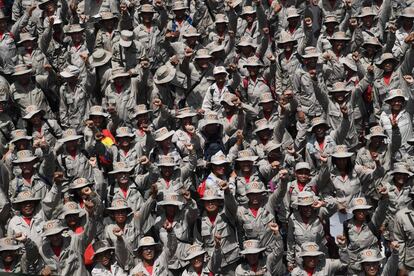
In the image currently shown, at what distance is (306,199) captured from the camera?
19547 mm

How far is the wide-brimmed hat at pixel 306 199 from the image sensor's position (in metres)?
19.5

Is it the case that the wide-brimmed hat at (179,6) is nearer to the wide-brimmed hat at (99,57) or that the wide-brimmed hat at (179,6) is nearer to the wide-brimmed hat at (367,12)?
the wide-brimmed hat at (99,57)

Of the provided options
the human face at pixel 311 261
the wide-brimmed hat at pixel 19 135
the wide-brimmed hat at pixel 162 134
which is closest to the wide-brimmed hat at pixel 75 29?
the wide-brimmed hat at pixel 19 135

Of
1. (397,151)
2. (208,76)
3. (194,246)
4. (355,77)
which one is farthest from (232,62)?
(194,246)

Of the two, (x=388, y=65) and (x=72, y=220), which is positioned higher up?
(x=388, y=65)

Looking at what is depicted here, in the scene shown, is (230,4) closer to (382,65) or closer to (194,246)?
(382,65)

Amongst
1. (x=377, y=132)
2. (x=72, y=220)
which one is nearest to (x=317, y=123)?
(x=377, y=132)

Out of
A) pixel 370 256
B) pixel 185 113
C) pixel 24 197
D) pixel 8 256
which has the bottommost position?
pixel 370 256

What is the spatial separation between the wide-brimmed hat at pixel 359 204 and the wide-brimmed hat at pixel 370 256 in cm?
71

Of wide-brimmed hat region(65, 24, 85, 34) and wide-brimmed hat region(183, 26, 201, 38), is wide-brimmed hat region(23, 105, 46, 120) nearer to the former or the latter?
wide-brimmed hat region(65, 24, 85, 34)

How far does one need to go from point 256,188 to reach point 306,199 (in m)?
0.81

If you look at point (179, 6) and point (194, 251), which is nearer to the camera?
point (194, 251)

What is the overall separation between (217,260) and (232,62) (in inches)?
213

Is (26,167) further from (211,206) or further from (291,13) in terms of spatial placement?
(291,13)
